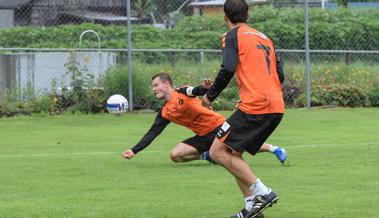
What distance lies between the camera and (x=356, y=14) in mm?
28375

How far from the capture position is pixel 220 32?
26.4m

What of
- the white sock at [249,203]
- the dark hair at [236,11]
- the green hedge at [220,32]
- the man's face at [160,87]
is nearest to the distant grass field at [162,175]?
the white sock at [249,203]

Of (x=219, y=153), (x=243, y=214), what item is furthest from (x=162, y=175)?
(x=243, y=214)

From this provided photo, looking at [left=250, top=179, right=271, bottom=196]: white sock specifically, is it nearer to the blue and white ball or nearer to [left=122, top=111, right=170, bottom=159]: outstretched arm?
[left=122, top=111, right=170, bottom=159]: outstretched arm

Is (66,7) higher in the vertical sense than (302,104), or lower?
higher

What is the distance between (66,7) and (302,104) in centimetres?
632

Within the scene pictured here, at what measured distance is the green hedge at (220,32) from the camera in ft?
82.4

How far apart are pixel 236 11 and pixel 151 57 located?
14199 mm

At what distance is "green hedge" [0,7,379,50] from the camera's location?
25109 mm

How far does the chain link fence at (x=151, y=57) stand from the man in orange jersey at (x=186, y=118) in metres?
7.81

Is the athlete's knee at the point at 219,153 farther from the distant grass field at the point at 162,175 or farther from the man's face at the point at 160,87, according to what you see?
the man's face at the point at 160,87

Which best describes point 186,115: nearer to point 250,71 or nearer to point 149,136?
point 149,136

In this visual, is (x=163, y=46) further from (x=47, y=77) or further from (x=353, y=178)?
(x=353, y=178)

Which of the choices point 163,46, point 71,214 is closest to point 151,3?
point 163,46
